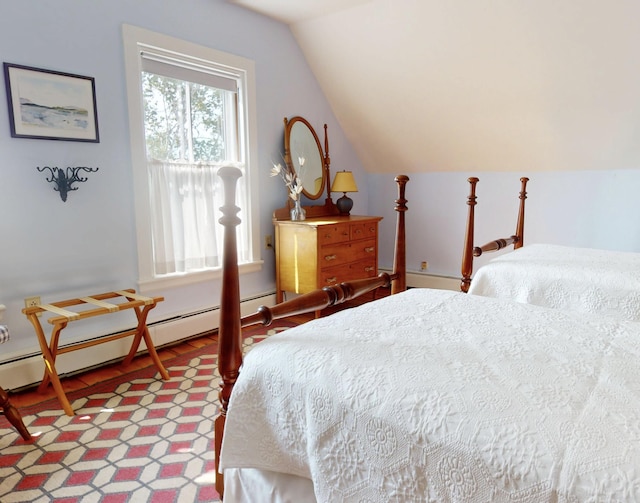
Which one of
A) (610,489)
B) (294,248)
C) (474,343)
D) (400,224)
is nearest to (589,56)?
(400,224)

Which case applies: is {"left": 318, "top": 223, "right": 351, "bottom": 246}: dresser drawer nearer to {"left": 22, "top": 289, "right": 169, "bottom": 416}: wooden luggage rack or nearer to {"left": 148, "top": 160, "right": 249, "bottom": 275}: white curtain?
{"left": 148, "top": 160, "right": 249, "bottom": 275}: white curtain

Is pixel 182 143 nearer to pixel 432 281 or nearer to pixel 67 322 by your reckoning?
pixel 67 322

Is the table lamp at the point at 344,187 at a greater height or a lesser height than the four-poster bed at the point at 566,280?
greater

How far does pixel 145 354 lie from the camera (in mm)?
2959

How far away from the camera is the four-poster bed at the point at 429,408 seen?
758 mm

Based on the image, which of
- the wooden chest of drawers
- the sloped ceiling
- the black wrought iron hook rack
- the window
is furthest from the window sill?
the sloped ceiling

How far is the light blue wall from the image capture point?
2348 mm

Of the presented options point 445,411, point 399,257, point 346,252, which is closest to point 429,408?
point 445,411

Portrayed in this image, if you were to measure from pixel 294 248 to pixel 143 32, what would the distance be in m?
1.85

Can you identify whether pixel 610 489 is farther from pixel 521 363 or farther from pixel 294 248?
pixel 294 248

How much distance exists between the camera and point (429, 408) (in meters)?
0.88

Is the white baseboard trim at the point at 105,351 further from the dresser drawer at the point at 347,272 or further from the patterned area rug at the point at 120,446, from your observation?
the dresser drawer at the point at 347,272

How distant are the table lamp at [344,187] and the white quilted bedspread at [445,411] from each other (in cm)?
280

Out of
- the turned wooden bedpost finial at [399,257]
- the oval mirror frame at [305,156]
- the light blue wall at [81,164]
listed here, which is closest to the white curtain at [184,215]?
the light blue wall at [81,164]
